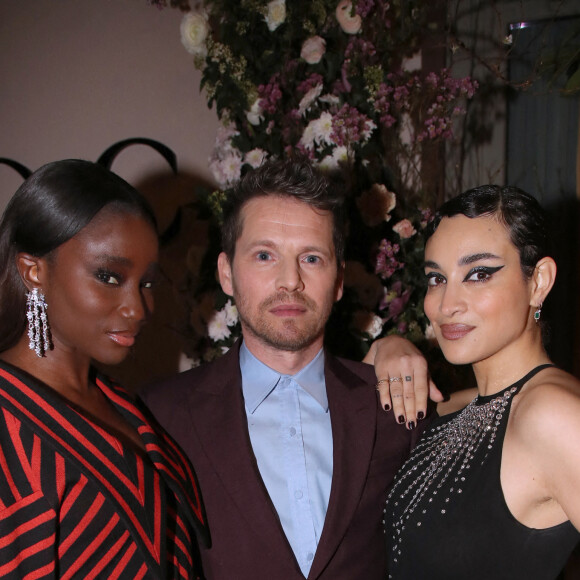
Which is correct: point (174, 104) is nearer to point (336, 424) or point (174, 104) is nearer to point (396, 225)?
point (396, 225)

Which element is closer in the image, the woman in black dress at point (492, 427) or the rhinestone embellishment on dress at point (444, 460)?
the woman in black dress at point (492, 427)

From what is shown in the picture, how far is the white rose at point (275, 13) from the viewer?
2127mm

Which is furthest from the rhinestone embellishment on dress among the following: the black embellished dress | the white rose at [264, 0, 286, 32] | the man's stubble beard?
the white rose at [264, 0, 286, 32]

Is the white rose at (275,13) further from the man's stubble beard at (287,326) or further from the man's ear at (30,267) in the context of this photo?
the man's ear at (30,267)

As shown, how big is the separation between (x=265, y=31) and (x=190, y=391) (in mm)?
1279

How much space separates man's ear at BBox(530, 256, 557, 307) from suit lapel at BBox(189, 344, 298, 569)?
0.74 meters

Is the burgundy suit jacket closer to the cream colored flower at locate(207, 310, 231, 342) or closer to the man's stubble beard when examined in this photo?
the man's stubble beard

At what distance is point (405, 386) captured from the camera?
1649mm

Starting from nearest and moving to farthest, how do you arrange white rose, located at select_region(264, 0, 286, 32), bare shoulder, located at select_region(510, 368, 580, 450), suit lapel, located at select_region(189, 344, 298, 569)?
1. bare shoulder, located at select_region(510, 368, 580, 450)
2. suit lapel, located at select_region(189, 344, 298, 569)
3. white rose, located at select_region(264, 0, 286, 32)

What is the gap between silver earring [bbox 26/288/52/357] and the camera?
1.22 m

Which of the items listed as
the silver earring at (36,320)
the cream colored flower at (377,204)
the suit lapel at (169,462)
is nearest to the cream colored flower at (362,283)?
the cream colored flower at (377,204)

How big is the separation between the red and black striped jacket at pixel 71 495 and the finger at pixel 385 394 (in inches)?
22.3

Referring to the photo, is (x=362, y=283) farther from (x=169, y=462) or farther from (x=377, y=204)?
(x=169, y=462)

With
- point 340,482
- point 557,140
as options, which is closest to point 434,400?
point 340,482
